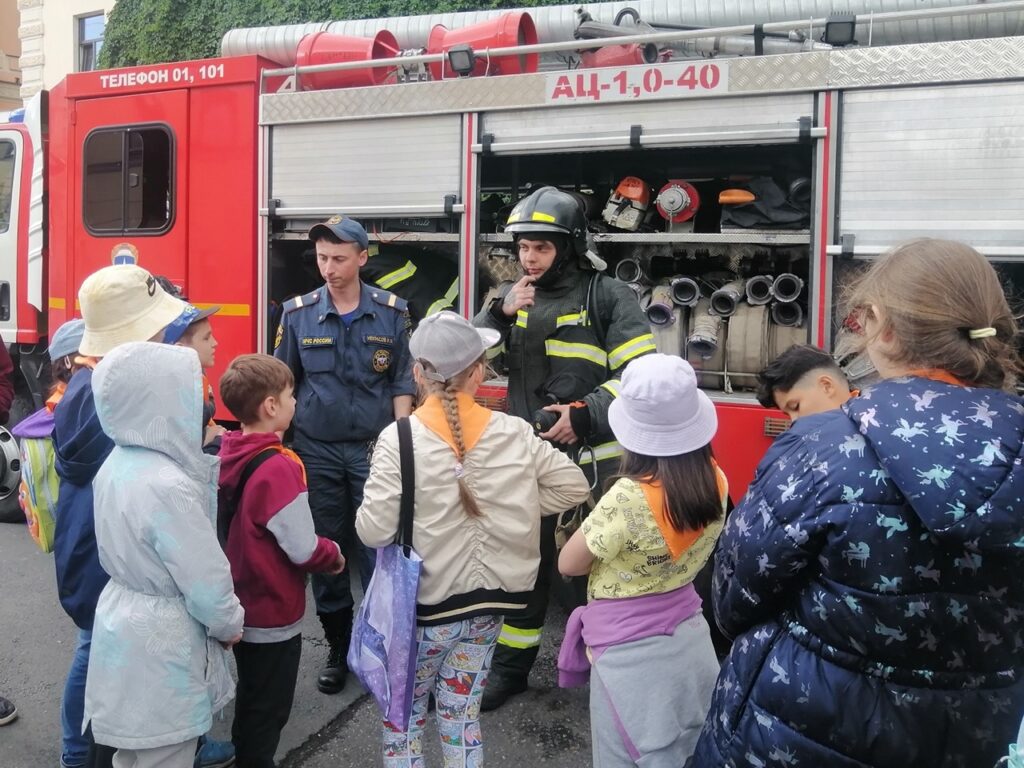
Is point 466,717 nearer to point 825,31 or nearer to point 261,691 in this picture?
point 261,691

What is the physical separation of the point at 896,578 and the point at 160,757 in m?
1.81

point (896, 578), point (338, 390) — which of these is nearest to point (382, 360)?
point (338, 390)

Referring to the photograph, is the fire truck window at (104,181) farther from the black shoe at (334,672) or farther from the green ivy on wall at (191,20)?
the green ivy on wall at (191,20)

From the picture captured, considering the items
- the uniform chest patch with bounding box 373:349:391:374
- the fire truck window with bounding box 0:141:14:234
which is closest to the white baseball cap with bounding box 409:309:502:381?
the uniform chest patch with bounding box 373:349:391:374

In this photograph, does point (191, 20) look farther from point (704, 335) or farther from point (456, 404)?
point (456, 404)

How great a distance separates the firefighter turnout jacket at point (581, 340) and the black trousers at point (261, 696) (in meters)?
1.24

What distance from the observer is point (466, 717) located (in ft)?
7.28

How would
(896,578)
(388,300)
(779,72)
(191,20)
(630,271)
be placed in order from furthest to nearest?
(191,20) < (630,271) < (388,300) < (779,72) < (896,578)

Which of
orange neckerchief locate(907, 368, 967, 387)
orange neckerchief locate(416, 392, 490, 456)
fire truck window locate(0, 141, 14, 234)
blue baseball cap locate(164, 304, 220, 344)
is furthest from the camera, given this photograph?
fire truck window locate(0, 141, 14, 234)

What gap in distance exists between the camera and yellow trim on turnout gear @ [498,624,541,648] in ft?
10.4

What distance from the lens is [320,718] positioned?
124 inches

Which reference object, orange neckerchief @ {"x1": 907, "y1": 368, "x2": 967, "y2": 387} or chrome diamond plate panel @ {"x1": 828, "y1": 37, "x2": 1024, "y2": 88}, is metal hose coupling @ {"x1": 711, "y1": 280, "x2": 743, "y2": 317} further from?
orange neckerchief @ {"x1": 907, "y1": 368, "x2": 967, "y2": 387}

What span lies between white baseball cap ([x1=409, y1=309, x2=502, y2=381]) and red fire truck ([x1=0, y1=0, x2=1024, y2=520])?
163 centimetres

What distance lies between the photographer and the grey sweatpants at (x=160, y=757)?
2094 mm
